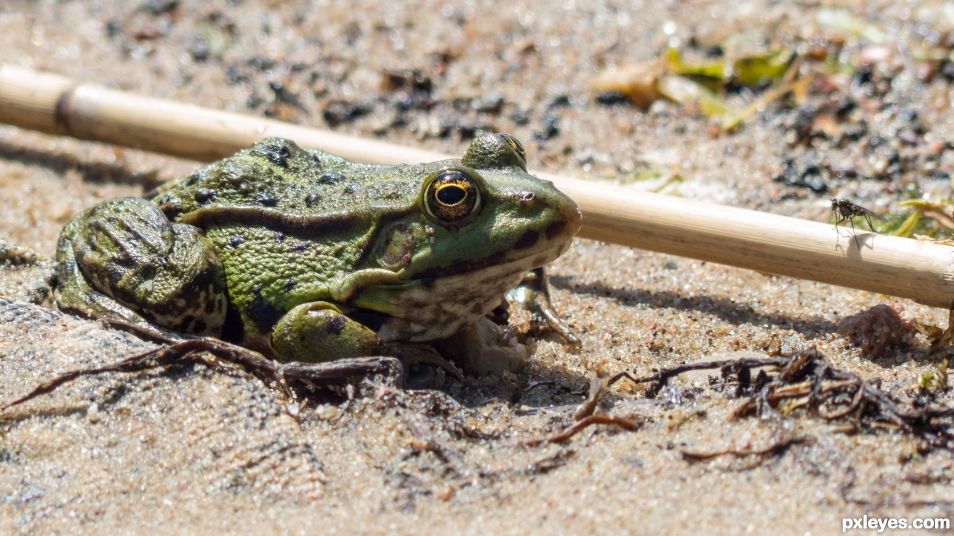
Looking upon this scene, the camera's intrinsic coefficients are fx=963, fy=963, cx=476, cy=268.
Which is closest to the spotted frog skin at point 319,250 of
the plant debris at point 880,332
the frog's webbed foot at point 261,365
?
the frog's webbed foot at point 261,365

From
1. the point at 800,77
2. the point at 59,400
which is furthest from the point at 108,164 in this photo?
the point at 800,77

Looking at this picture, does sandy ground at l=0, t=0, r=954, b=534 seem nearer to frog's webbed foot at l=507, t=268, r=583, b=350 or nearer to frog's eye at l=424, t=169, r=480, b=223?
frog's webbed foot at l=507, t=268, r=583, b=350

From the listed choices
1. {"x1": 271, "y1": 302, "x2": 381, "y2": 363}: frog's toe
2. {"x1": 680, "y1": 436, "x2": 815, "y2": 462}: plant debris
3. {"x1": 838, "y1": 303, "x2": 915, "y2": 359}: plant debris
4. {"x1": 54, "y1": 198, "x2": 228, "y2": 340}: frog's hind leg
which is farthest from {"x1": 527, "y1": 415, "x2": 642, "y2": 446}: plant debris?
{"x1": 54, "y1": 198, "x2": 228, "y2": 340}: frog's hind leg

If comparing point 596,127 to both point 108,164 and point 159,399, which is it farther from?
point 159,399

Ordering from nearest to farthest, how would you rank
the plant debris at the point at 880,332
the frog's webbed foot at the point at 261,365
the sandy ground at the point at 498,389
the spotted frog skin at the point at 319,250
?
the sandy ground at the point at 498,389
the frog's webbed foot at the point at 261,365
the spotted frog skin at the point at 319,250
the plant debris at the point at 880,332

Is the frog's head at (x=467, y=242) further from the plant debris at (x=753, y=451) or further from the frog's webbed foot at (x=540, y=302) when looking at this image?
the plant debris at (x=753, y=451)

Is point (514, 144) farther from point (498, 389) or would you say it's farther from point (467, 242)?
point (498, 389)
